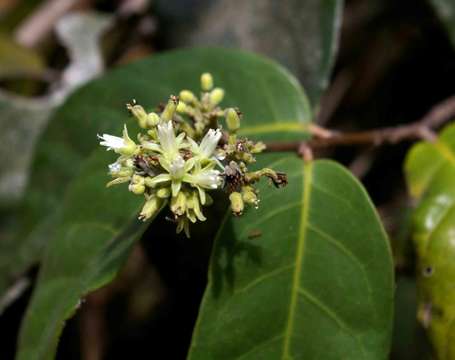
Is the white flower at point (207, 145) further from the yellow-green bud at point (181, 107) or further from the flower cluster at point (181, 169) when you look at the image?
the yellow-green bud at point (181, 107)

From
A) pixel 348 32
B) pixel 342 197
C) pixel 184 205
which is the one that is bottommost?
pixel 348 32

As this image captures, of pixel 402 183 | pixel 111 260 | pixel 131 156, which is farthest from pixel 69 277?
pixel 402 183

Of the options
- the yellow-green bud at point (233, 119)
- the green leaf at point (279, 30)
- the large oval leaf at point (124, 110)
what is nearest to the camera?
the yellow-green bud at point (233, 119)

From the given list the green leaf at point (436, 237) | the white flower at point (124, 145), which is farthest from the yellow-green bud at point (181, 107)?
the green leaf at point (436, 237)

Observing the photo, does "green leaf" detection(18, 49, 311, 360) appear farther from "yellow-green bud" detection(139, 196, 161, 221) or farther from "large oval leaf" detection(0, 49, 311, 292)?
"yellow-green bud" detection(139, 196, 161, 221)

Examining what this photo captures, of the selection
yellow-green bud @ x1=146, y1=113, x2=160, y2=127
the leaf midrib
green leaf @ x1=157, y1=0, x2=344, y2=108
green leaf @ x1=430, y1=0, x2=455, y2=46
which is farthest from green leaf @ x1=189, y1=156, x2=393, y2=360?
green leaf @ x1=430, y1=0, x2=455, y2=46

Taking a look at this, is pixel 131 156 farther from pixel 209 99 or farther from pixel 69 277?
pixel 69 277
